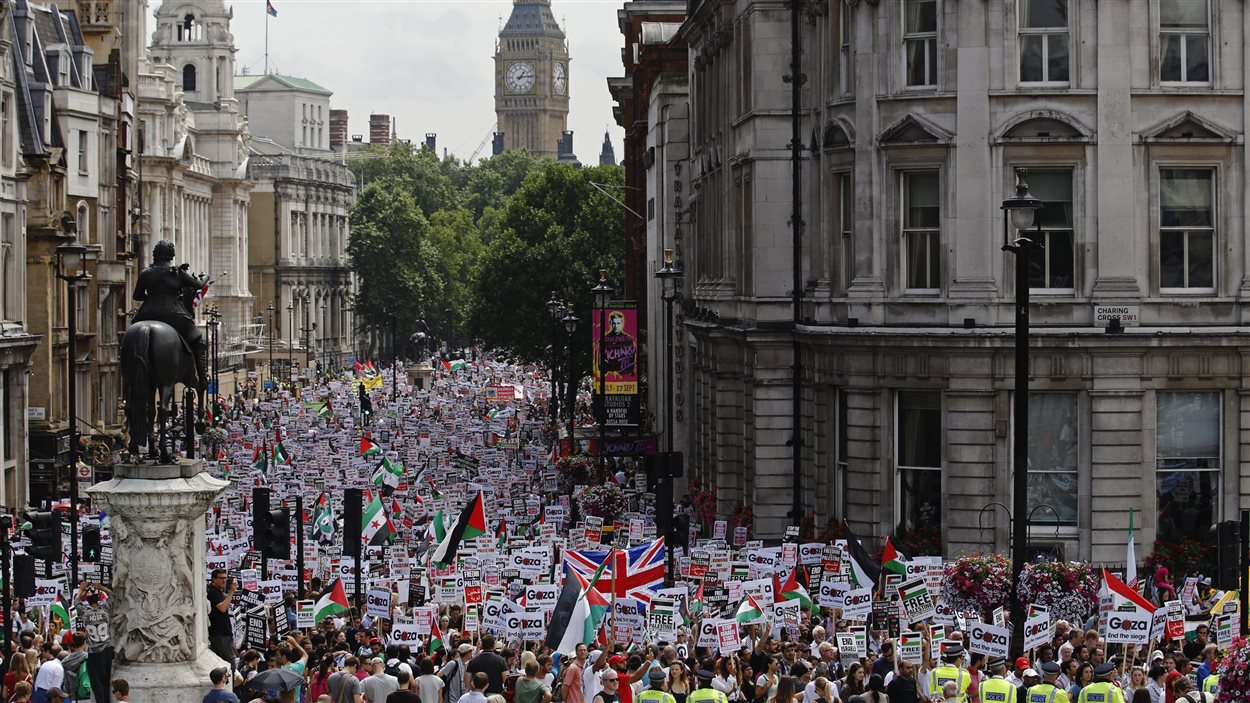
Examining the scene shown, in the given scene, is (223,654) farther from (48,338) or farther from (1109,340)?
(48,338)

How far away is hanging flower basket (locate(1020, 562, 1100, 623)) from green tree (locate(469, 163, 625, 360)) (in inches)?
2994

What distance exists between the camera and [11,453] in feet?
183

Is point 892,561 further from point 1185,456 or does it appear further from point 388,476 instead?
point 388,476

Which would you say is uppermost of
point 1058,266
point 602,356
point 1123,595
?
point 1058,266

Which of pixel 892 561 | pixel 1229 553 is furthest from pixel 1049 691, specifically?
pixel 892 561

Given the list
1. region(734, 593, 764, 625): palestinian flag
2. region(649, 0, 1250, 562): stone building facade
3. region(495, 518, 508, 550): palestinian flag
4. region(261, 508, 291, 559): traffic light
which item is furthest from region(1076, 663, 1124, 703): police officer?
region(495, 518, 508, 550): palestinian flag

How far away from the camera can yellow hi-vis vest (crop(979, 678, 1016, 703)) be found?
68.7 ft

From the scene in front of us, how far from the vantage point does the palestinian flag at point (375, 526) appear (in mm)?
39938

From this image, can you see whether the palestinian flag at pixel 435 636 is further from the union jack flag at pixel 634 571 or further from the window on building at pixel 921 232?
the window on building at pixel 921 232

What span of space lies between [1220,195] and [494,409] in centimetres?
6013

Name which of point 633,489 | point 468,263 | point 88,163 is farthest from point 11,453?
point 468,263

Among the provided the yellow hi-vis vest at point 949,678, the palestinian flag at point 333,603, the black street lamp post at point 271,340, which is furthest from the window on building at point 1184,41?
the black street lamp post at point 271,340

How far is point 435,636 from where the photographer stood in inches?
1087

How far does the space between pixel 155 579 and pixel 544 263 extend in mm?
88951
